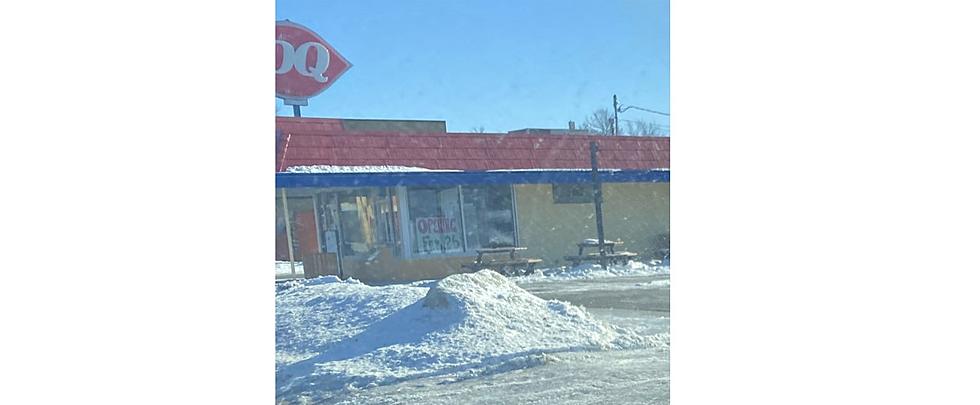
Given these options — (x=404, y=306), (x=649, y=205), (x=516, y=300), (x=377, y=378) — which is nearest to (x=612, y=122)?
(x=649, y=205)

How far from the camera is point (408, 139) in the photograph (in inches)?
253

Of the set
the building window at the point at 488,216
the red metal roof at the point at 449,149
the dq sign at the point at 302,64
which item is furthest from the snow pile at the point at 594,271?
the dq sign at the point at 302,64

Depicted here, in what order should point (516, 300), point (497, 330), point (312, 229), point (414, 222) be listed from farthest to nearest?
point (414, 222)
point (312, 229)
point (516, 300)
point (497, 330)

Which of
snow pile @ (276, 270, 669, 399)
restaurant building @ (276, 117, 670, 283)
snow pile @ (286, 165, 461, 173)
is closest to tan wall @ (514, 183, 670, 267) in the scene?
restaurant building @ (276, 117, 670, 283)

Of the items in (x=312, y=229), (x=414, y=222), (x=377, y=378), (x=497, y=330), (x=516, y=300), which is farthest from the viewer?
(x=414, y=222)

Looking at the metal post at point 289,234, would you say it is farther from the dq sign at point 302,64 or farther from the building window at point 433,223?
the building window at point 433,223

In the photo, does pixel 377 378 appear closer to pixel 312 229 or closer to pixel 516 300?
pixel 516 300

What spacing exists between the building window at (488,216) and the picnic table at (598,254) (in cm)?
50

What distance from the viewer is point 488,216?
6.26 m

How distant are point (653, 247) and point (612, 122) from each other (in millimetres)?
1168

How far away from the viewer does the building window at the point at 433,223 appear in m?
6.18

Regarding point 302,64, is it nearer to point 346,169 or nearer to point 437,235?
point 346,169

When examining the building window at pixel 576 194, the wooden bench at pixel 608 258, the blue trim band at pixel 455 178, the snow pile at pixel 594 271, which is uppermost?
the blue trim band at pixel 455 178

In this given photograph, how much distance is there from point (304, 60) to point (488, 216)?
176 centimetres
